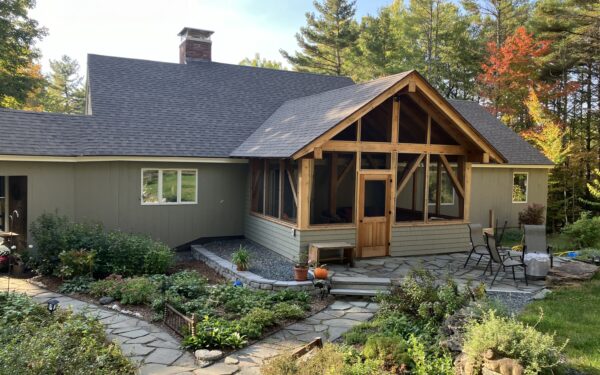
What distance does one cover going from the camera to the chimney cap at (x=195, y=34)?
16634 millimetres

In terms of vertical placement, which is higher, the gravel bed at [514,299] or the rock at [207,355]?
the gravel bed at [514,299]

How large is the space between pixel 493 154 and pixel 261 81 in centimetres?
910

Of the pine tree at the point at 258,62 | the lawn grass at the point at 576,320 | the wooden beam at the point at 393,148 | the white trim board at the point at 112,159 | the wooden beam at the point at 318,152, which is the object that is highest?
the pine tree at the point at 258,62

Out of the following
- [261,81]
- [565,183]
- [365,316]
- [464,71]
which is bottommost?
[365,316]

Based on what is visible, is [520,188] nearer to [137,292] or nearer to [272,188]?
[272,188]

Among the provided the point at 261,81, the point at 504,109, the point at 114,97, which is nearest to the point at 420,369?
the point at 114,97

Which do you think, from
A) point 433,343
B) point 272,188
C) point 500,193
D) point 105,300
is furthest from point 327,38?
point 433,343

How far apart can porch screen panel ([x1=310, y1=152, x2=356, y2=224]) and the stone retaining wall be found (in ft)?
10.3

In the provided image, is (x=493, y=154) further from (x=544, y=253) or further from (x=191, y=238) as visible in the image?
(x=191, y=238)

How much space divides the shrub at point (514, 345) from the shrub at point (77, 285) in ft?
22.4

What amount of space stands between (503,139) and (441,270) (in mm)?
10112

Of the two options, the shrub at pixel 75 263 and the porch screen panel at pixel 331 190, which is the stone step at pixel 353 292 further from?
the shrub at pixel 75 263

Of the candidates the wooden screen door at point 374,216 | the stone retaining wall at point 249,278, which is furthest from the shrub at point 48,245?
the wooden screen door at point 374,216

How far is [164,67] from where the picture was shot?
625 inches
